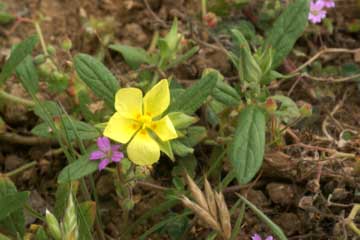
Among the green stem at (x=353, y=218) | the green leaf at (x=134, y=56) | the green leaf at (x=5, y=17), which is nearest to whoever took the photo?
the green stem at (x=353, y=218)

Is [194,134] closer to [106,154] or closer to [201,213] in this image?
[106,154]

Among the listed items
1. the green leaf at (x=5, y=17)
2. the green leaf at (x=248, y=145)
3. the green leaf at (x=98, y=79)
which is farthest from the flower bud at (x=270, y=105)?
the green leaf at (x=5, y=17)

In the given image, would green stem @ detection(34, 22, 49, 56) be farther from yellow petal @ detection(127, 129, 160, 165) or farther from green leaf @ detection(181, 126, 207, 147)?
yellow petal @ detection(127, 129, 160, 165)

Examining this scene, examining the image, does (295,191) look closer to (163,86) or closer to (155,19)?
(163,86)

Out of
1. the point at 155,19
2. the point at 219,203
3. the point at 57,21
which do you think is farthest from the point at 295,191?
the point at 57,21

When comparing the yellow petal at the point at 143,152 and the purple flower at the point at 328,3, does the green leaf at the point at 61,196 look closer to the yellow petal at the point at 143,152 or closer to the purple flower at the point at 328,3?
the yellow petal at the point at 143,152

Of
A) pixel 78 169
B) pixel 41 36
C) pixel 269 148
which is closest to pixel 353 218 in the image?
pixel 269 148
